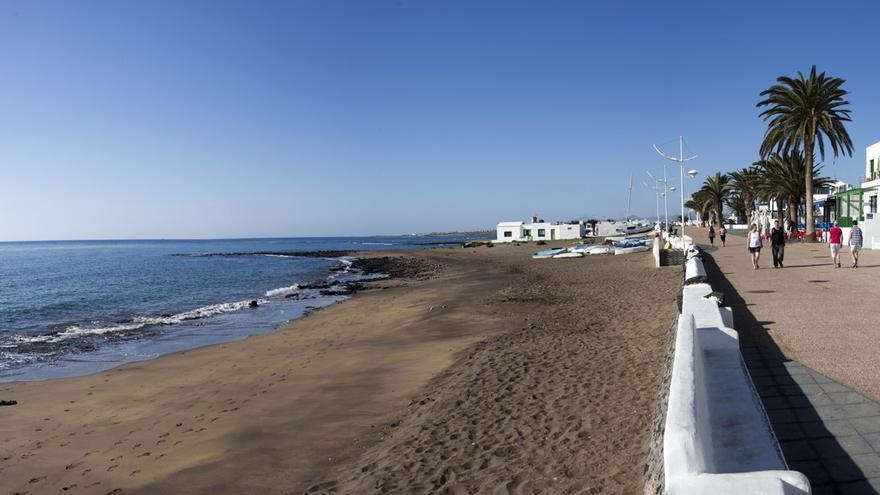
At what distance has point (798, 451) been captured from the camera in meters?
4.47

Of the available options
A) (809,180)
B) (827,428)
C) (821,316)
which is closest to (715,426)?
(827,428)

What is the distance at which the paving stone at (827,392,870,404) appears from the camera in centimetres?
544

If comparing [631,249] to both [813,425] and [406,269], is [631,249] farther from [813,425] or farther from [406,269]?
[813,425]

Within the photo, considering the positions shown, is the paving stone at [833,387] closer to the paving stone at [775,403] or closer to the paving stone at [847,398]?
the paving stone at [847,398]

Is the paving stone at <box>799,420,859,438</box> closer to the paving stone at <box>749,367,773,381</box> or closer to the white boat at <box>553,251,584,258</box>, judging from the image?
the paving stone at <box>749,367,773,381</box>

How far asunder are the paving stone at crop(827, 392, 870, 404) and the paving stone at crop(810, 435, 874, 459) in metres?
0.97

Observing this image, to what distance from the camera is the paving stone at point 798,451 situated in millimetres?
4363

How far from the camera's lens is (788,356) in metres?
7.34

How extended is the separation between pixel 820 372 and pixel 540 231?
87.6m

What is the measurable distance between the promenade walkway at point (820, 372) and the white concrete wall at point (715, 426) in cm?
25

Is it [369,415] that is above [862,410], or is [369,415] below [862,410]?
below

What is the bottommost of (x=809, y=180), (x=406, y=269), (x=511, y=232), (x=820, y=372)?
(x=406, y=269)

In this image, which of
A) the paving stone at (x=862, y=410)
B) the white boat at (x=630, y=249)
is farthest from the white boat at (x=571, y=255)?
the paving stone at (x=862, y=410)

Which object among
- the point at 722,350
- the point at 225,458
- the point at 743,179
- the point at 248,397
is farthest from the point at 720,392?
the point at 743,179
